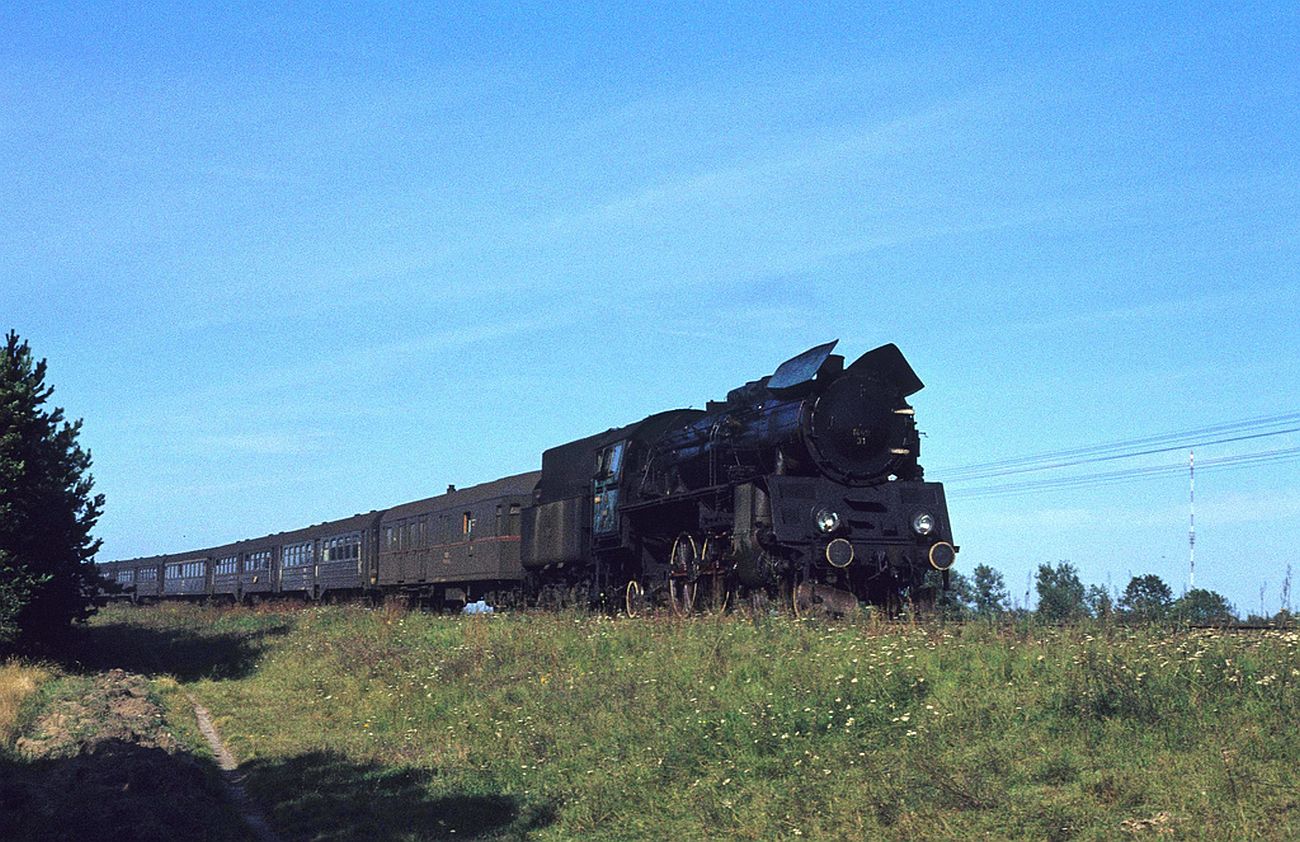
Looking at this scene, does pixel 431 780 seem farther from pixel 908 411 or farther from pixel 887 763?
pixel 908 411

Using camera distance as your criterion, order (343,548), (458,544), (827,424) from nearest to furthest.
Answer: (827,424)
(458,544)
(343,548)

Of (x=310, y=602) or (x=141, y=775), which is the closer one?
(x=141, y=775)

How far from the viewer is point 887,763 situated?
10.1 m

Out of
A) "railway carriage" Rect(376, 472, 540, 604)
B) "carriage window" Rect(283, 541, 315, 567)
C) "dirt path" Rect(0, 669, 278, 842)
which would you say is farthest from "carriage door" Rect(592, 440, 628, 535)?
"carriage window" Rect(283, 541, 315, 567)

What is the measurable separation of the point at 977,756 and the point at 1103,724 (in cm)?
104

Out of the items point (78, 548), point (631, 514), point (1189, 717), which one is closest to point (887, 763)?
point (1189, 717)

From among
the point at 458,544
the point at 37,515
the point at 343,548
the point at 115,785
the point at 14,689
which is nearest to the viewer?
the point at 115,785

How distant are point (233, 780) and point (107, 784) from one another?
294 cm

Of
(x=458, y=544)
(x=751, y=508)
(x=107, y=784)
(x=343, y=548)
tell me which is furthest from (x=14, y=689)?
(x=343, y=548)

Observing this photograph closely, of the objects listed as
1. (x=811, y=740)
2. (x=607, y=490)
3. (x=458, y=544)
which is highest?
(x=607, y=490)

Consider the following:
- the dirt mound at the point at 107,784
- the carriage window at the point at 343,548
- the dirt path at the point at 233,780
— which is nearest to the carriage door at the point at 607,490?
the dirt path at the point at 233,780

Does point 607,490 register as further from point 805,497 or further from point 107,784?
point 107,784

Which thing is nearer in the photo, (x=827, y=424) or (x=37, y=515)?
(x=827, y=424)

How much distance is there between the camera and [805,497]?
63.0ft
